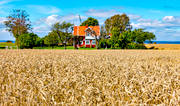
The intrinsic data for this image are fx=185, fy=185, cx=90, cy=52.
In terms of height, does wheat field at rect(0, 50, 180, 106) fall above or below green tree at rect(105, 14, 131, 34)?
below

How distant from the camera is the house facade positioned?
66269mm

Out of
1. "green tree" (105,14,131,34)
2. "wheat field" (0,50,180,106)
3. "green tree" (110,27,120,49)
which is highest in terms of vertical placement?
"green tree" (105,14,131,34)

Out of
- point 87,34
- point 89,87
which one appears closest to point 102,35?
point 87,34

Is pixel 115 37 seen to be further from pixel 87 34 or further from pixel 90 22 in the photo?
pixel 90 22

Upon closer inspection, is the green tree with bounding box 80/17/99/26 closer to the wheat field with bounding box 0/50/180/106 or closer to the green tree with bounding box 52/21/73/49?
the green tree with bounding box 52/21/73/49

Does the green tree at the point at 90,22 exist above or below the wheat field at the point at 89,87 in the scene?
above

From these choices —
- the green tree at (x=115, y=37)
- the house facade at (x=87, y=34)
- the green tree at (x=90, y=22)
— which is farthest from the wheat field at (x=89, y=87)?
the green tree at (x=90, y=22)

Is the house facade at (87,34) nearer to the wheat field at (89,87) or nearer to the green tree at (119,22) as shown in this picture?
the green tree at (119,22)

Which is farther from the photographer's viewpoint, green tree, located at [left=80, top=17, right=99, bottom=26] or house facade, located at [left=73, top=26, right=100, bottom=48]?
green tree, located at [left=80, top=17, right=99, bottom=26]

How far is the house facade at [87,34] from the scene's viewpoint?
66269 mm

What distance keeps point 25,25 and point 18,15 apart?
4.14m

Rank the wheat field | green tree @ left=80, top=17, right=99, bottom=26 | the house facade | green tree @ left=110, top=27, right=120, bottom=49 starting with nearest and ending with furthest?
the wheat field < green tree @ left=110, top=27, right=120, bottom=49 < the house facade < green tree @ left=80, top=17, right=99, bottom=26

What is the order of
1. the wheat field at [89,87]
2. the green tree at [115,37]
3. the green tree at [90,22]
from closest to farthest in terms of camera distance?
the wheat field at [89,87] < the green tree at [115,37] < the green tree at [90,22]

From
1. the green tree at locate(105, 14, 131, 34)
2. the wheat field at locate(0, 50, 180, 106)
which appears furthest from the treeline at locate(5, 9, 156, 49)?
the wheat field at locate(0, 50, 180, 106)
